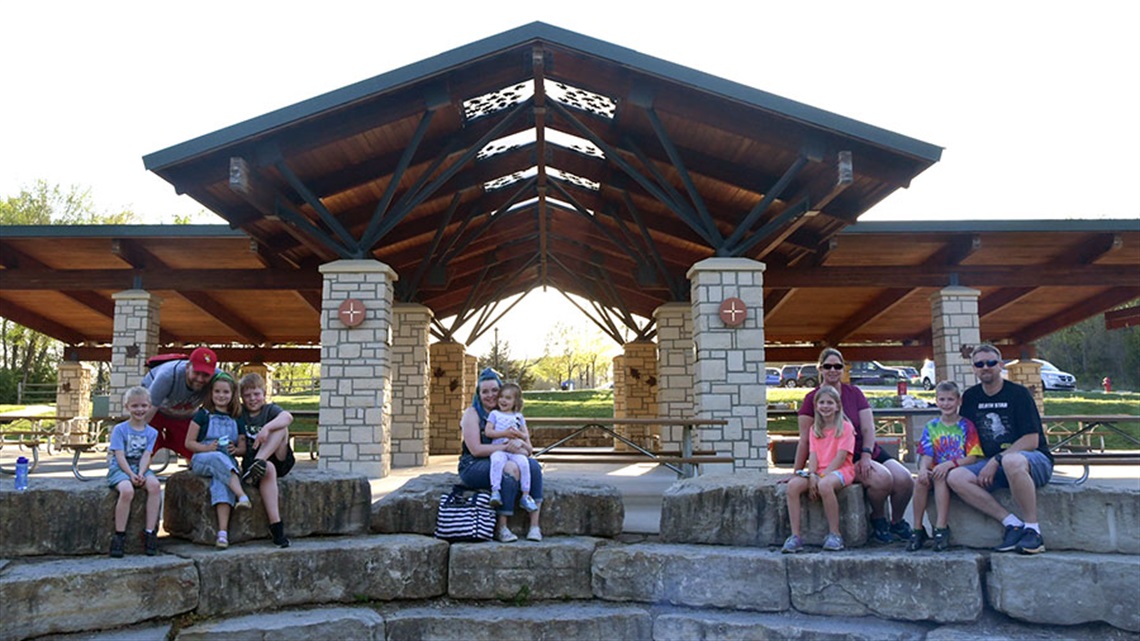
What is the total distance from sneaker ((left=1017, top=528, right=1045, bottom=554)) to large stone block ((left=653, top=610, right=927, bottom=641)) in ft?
2.32

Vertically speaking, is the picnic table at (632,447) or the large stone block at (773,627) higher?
the picnic table at (632,447)

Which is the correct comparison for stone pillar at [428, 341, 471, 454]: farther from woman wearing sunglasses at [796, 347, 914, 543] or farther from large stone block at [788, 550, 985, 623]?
large stone block at [788, 550, 985, 623]

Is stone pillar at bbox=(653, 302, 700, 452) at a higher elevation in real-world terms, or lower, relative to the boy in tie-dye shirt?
higher

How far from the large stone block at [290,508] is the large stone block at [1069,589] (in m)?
3.82

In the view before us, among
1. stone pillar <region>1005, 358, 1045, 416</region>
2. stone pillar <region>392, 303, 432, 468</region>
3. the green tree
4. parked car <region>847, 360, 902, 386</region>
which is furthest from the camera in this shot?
parked car <region>847, 360, 902, 386</region>

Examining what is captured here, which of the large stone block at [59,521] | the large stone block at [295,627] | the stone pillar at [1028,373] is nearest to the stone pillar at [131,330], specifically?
the large stone block at [59,521]

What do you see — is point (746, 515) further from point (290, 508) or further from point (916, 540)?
point (290, 508)

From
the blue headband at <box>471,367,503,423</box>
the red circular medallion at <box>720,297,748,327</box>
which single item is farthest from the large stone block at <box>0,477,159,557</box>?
the red circular medallion at <box>720,297,748,327</box>

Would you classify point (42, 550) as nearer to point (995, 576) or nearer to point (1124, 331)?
point (995, 576)

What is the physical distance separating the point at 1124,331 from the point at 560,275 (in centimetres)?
3330

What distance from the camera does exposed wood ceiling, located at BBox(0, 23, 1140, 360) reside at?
7.23m

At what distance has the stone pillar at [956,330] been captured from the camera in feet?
33.6

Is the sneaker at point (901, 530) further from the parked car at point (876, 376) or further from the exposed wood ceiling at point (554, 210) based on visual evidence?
the parked car at point (876, 376)

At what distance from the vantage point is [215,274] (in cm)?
1055
